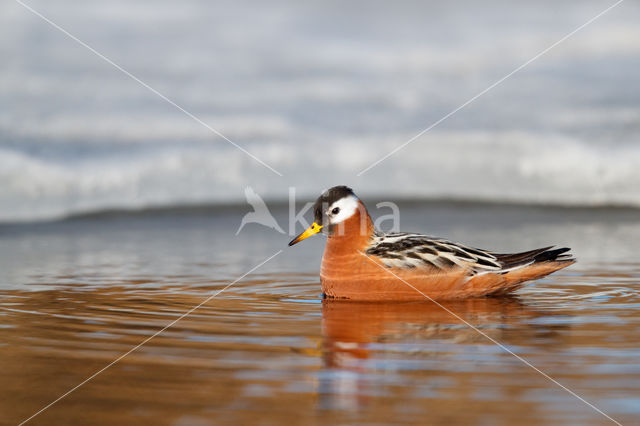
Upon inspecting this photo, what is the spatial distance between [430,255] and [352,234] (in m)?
0.90

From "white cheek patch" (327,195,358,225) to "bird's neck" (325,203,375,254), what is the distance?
1.6 inches

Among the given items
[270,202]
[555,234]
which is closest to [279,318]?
[555,234]

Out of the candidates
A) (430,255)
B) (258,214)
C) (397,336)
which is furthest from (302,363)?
(258,214)

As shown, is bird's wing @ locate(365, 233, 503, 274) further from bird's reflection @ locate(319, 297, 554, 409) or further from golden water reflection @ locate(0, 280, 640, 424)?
golden water reflection @ locate(0, 280, 640, 424)

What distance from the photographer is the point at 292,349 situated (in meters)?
5.61

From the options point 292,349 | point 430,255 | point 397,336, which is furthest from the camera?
point 430,255

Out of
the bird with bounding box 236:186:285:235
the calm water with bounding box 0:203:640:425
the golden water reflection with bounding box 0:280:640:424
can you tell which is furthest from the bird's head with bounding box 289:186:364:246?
the bird with bounding box 236:186:285:235

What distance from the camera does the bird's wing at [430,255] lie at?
28.0 feet

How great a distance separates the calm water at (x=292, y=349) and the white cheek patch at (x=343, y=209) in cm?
81

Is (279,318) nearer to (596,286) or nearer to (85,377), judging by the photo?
(85,377)

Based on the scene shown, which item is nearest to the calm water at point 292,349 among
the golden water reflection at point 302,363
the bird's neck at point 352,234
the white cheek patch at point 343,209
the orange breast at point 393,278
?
the golden water reflection at point 302,363

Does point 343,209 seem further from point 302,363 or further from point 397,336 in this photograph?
point 302,363

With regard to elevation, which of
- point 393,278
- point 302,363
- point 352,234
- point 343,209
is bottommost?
point 302,363

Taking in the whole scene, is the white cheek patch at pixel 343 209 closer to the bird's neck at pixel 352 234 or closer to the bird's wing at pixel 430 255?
the bird's neck at pixel 352 234
